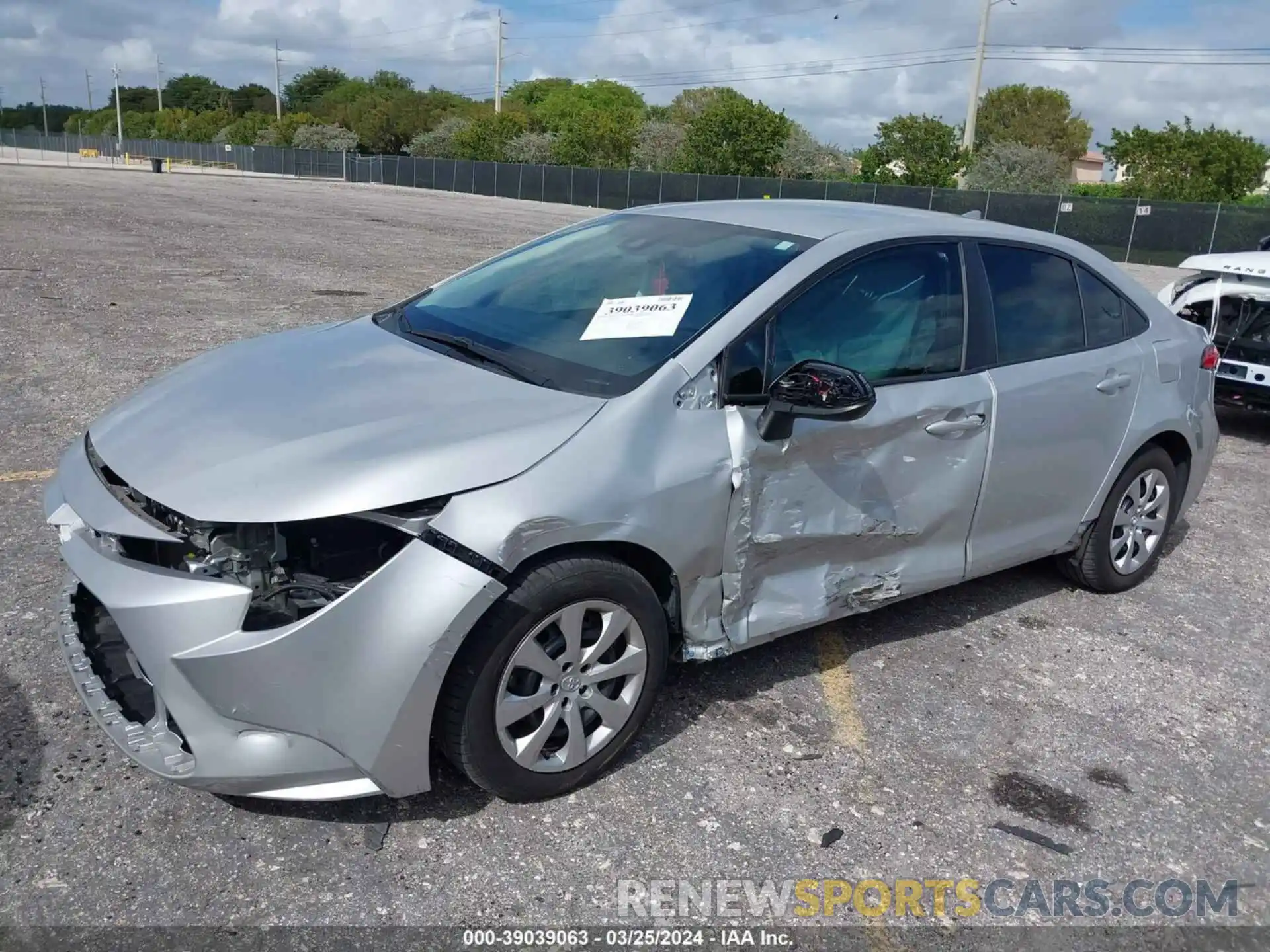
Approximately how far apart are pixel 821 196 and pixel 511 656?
36.2 metres

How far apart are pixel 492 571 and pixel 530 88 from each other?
132 metres

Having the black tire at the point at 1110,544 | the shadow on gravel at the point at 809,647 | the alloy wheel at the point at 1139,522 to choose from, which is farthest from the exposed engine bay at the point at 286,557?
the alloy wheel at the point at 1139,522

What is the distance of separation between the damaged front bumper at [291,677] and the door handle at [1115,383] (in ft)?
9.61

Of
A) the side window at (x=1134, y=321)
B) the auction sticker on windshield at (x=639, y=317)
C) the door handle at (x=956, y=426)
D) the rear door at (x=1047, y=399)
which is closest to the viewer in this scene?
the auction sticker on windshield at (x=639, y=317)

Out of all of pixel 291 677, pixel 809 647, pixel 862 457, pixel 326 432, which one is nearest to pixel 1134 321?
pixel 862 457

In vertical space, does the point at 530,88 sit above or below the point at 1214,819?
above

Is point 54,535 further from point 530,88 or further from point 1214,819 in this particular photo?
point 530,88

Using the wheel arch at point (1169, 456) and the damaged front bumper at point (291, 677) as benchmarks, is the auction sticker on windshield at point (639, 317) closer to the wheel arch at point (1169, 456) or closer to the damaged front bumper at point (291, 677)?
the damaged front bumper at point (291, 677)

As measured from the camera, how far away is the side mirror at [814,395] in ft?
10.2

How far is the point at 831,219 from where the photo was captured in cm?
394

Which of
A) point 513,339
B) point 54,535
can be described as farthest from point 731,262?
point 54,535

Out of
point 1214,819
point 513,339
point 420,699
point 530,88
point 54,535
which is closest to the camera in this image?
point 420,699

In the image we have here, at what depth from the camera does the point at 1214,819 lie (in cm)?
321

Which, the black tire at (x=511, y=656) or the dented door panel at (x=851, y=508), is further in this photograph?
the dented door panel at (x=851, y=508)
